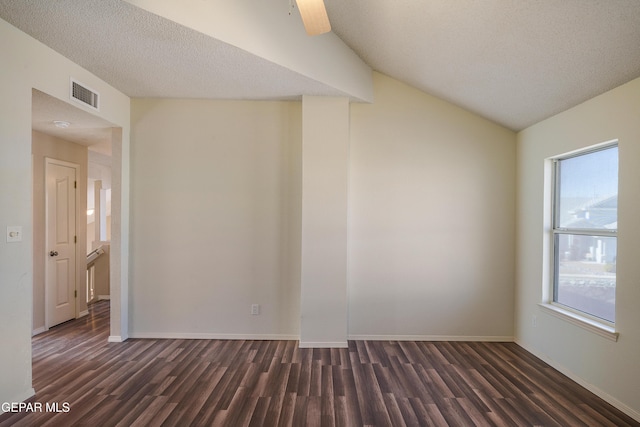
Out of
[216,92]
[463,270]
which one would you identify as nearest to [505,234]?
[463,270]

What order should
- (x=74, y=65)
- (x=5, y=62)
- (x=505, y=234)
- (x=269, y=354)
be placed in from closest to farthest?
(x=5, y=62)
(x=74, y=65)
(x=269, y=354)
(x=505, y=234)

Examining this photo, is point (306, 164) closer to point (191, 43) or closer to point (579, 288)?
point (191, 43)

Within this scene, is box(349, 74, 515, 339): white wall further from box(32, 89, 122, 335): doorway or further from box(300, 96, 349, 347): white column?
box(32, 89, 122, 335): doorway

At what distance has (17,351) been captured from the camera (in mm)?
2340

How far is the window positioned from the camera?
8.52 ft

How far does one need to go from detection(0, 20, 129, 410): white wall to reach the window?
4592 millimetres

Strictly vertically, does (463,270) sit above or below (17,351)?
above

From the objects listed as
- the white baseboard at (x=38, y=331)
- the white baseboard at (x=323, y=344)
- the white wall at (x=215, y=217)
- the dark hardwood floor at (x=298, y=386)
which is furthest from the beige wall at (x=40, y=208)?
the white baseboard at (x=323, y=344)

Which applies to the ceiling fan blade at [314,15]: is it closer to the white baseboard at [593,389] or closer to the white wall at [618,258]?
the white wall at [618,258]

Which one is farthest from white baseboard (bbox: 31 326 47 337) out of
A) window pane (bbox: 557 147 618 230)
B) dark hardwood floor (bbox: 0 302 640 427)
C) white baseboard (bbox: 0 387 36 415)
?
window pane (bbox: 557 147 618 230)

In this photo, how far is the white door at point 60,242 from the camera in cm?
407

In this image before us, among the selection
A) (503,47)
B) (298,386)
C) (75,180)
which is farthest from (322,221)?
(75,180)

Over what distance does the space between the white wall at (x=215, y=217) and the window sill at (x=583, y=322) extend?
2590mm

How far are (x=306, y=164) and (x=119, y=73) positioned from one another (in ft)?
6.56
